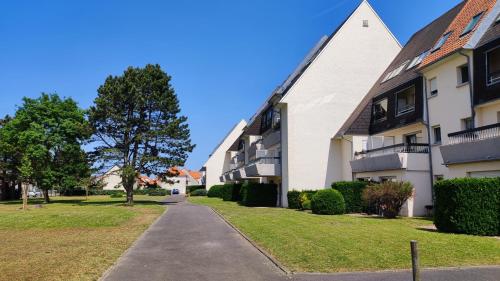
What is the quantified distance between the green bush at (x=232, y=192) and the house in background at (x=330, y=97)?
1582 cm

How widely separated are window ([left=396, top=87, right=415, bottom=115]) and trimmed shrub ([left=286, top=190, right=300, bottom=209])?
8.87 metres

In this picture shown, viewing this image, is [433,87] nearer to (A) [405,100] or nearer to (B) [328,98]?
(A) [405,100]

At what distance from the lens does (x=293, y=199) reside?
30.7m

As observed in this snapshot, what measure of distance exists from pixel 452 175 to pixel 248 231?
10683 mm

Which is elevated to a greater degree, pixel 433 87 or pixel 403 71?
pixel 403 71

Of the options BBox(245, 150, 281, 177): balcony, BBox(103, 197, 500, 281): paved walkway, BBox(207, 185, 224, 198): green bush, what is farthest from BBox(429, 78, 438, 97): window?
BBox(207, 185, 224, 198): green bush

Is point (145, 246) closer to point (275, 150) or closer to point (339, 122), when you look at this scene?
point (339, 122)

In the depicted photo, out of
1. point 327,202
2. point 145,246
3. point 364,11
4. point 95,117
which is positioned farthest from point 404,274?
point 95,117

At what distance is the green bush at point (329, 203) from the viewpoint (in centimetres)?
2484

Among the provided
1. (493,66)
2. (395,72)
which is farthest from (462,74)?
(395,72)

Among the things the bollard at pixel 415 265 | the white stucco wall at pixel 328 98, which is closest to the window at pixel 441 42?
the white stucco wall at pixel 328 98

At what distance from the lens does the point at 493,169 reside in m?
17.9

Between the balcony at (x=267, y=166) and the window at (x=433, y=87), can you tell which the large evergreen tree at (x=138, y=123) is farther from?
the window at (x=433, y=87)

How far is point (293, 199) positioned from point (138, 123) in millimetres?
18477
